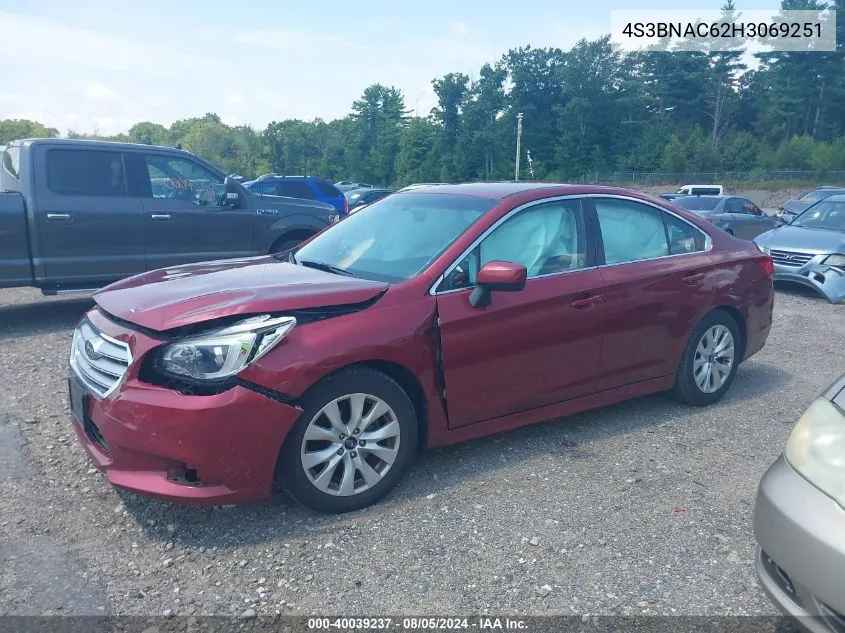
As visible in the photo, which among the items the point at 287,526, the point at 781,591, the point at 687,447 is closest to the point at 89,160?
the point at 287,526

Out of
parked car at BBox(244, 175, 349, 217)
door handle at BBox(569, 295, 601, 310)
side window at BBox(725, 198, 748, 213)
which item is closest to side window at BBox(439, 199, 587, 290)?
door handle at BBox(569, 295, 601, 310)

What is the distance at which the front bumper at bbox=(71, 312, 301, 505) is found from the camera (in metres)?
3.14

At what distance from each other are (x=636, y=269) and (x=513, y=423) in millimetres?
1400

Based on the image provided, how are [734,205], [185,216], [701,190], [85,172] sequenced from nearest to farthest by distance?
1. [85,172]
2. [185,216]
3. [734,205]
4. [701,190]

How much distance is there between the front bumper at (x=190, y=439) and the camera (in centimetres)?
314

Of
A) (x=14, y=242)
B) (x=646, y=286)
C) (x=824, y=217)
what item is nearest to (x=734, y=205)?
(x=824, y=217)

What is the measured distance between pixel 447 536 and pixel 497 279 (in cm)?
133

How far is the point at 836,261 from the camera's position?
33.2 ft

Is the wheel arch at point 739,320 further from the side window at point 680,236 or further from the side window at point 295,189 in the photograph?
the side window at point 295,189

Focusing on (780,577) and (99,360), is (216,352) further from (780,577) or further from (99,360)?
(780,577)

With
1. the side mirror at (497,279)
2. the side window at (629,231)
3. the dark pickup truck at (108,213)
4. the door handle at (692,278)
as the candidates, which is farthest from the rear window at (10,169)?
the door handle at (692,278)

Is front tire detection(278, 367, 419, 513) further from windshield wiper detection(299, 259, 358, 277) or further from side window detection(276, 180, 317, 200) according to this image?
side window detection(276, 180, 317, 200)

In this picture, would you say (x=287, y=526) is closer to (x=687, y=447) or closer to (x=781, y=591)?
(x=781, y=591)

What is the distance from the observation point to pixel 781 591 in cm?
236
